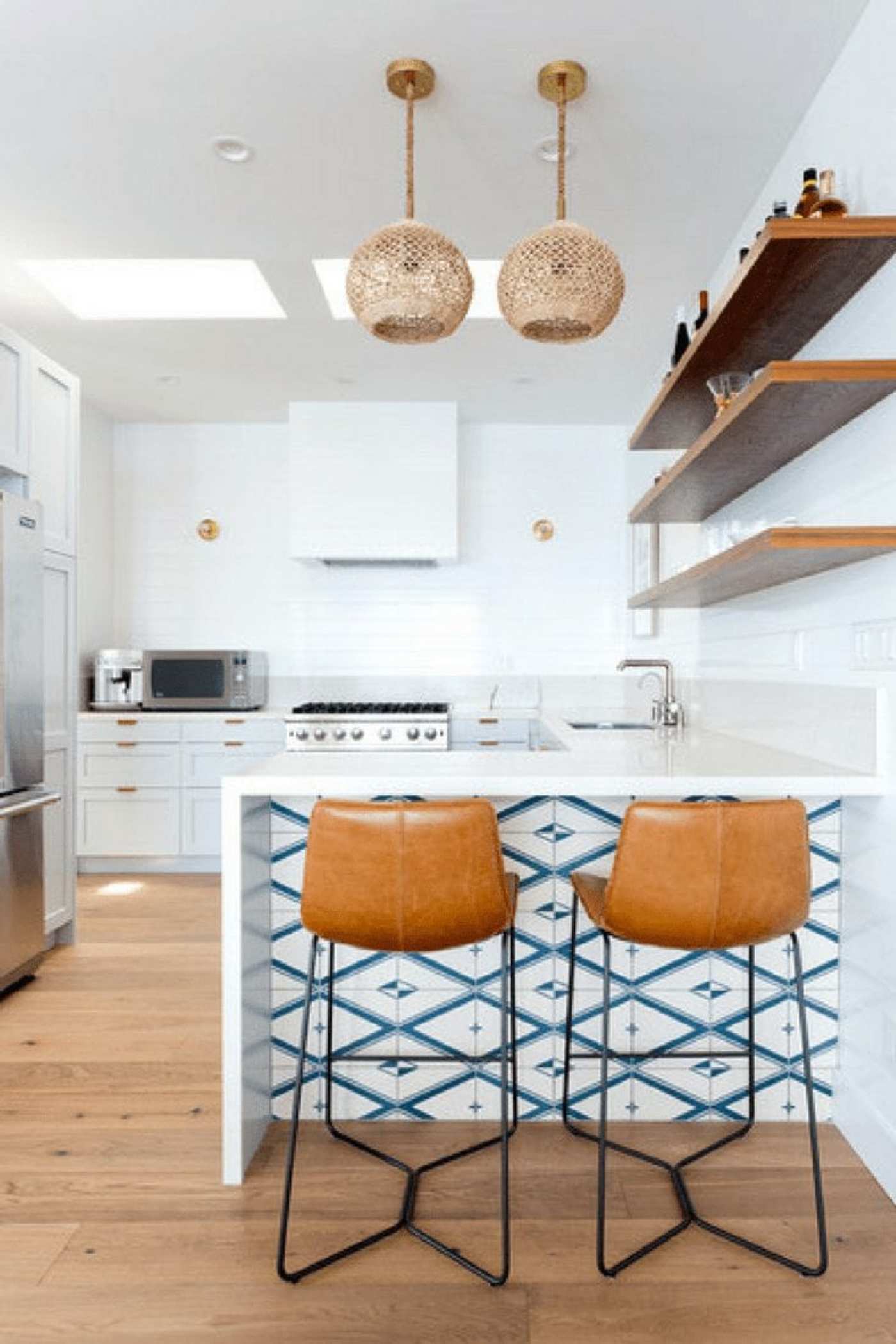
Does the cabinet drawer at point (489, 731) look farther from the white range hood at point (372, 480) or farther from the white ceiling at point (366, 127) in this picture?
the white ceiling at point (366, 127)

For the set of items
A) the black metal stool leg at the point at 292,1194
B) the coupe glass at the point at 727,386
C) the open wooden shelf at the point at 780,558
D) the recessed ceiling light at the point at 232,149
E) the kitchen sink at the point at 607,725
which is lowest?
the black metal stool leg at the point at 292,1194

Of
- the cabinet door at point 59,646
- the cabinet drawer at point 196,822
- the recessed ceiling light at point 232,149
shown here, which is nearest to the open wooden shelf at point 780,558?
the recessed ceiling light at point 232,149

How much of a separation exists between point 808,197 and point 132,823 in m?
4.38

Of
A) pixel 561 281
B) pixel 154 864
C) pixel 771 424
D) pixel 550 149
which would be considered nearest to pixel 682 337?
pixel 550 149

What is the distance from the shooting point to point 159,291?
3.75 meters

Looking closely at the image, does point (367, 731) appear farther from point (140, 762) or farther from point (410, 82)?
point (410, 82)

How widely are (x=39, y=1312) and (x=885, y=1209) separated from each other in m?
1.72

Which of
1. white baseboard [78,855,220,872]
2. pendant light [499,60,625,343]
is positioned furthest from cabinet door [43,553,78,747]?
pendant light [499,60,625,343]

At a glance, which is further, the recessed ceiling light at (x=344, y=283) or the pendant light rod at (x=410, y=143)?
the recessed ceiling light at (x=344, y=283)

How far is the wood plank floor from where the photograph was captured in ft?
5.08

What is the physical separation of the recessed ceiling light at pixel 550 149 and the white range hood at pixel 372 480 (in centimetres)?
236

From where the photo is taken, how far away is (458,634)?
5434 millimetres

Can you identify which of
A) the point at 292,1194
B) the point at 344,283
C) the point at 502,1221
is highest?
the point at 344,283

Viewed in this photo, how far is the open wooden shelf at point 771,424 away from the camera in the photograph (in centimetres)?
179
